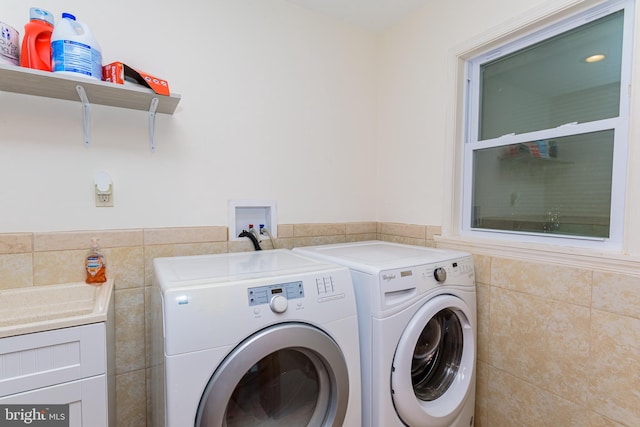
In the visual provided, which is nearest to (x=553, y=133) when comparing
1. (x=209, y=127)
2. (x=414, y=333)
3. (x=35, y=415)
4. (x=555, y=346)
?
(x=555, y=346)

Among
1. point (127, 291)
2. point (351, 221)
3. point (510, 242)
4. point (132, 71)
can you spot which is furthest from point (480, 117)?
point (127, 291)

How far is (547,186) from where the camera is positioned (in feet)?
4.80

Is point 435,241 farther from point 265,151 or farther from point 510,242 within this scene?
point 265,151

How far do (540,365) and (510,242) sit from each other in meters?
0.54

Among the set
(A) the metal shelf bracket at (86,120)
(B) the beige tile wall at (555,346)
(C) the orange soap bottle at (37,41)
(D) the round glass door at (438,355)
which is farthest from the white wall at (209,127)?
(B) the beige tile wall at (555,346)

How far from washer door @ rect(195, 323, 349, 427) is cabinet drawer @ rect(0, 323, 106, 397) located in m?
0.42

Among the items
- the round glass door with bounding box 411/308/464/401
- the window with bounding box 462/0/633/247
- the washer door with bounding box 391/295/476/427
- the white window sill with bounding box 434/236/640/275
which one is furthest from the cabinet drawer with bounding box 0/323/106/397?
the window with bounding box 462/0/633/247

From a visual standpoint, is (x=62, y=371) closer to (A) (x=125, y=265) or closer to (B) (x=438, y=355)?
(A) (x=125, y=265)

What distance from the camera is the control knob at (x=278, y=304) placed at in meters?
1.00

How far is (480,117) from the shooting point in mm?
1760

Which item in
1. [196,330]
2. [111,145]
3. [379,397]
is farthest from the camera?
[111,145]

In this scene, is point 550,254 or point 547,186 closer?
point 550,254

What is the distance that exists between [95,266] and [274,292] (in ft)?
2.90

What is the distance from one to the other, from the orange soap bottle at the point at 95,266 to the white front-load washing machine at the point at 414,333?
35.7 inches
